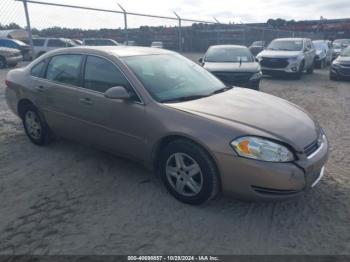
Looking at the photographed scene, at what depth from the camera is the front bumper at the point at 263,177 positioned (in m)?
2.85

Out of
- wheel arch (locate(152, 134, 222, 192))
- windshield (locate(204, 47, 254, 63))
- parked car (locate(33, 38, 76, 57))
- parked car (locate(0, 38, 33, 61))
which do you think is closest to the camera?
wheel arch (locate(152, 134, 222, 192))

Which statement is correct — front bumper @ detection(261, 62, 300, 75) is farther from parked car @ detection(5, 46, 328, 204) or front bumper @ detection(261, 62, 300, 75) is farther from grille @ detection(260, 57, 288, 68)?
parked car @ detection(5, 46, 328, 204)

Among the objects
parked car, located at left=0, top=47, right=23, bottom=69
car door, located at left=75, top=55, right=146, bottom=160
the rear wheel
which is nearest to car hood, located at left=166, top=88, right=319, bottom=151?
car door, located at left=75, top=55, right=146, bottom=160

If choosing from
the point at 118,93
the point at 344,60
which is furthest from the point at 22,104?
the point at 344,60

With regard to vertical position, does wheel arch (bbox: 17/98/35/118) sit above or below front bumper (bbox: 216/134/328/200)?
above

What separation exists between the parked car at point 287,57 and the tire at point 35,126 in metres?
10.4

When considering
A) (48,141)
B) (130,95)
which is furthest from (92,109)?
(48,141)

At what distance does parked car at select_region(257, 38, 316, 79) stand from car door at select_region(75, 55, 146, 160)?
10.4m

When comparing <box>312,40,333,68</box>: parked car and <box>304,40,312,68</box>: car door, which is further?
<box>312,40,333,68</box>: parked car

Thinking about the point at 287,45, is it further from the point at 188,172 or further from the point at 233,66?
the point at 188,172

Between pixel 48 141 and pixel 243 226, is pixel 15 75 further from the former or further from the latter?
pixel 243 226

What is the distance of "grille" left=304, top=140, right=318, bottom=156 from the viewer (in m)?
3.07

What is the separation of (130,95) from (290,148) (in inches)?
69.8

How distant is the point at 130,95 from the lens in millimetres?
3549
